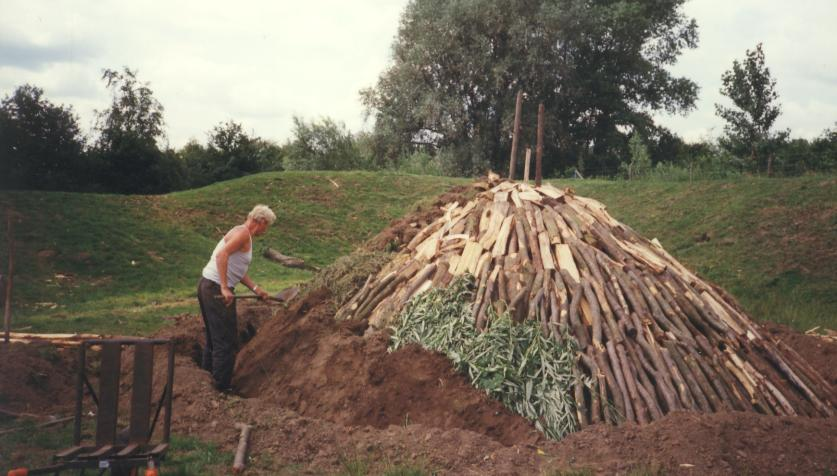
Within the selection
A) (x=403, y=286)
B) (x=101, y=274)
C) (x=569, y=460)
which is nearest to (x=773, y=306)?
(x=403, y=286)

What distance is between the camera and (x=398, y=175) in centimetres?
2809

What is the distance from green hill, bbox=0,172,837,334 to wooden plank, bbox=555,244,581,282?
6.81m

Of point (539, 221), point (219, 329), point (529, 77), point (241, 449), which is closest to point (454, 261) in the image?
point (539, 221)

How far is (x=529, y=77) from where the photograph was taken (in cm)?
3228

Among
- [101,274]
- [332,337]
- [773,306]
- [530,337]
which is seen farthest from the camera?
[101,274]

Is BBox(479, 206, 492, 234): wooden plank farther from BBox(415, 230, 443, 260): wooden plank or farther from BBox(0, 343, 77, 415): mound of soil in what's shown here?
BBox(0, 343, 77, 415): mound of soil

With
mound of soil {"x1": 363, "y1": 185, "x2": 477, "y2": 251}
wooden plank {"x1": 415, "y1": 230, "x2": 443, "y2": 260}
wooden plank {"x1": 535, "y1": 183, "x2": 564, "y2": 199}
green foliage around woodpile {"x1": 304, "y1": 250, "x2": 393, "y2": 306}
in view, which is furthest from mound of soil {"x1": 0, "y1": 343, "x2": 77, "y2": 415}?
wooden plank {"x1": 535, "y1": 183, "x2": 564, "y2": 199}

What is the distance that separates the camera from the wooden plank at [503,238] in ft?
25.3

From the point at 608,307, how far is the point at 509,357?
1.16 meters

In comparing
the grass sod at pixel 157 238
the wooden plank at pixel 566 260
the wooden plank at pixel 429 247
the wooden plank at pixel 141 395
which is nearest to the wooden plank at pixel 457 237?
the wooden plank at pixel 429 247

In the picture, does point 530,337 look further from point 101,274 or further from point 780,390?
point 101,274

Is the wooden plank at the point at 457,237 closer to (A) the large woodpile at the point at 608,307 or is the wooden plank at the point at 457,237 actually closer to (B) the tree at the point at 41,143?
(A) the large woodpile at the point at 608,307

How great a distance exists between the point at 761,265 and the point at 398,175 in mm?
15082

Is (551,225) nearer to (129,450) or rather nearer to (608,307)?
(608,307)
